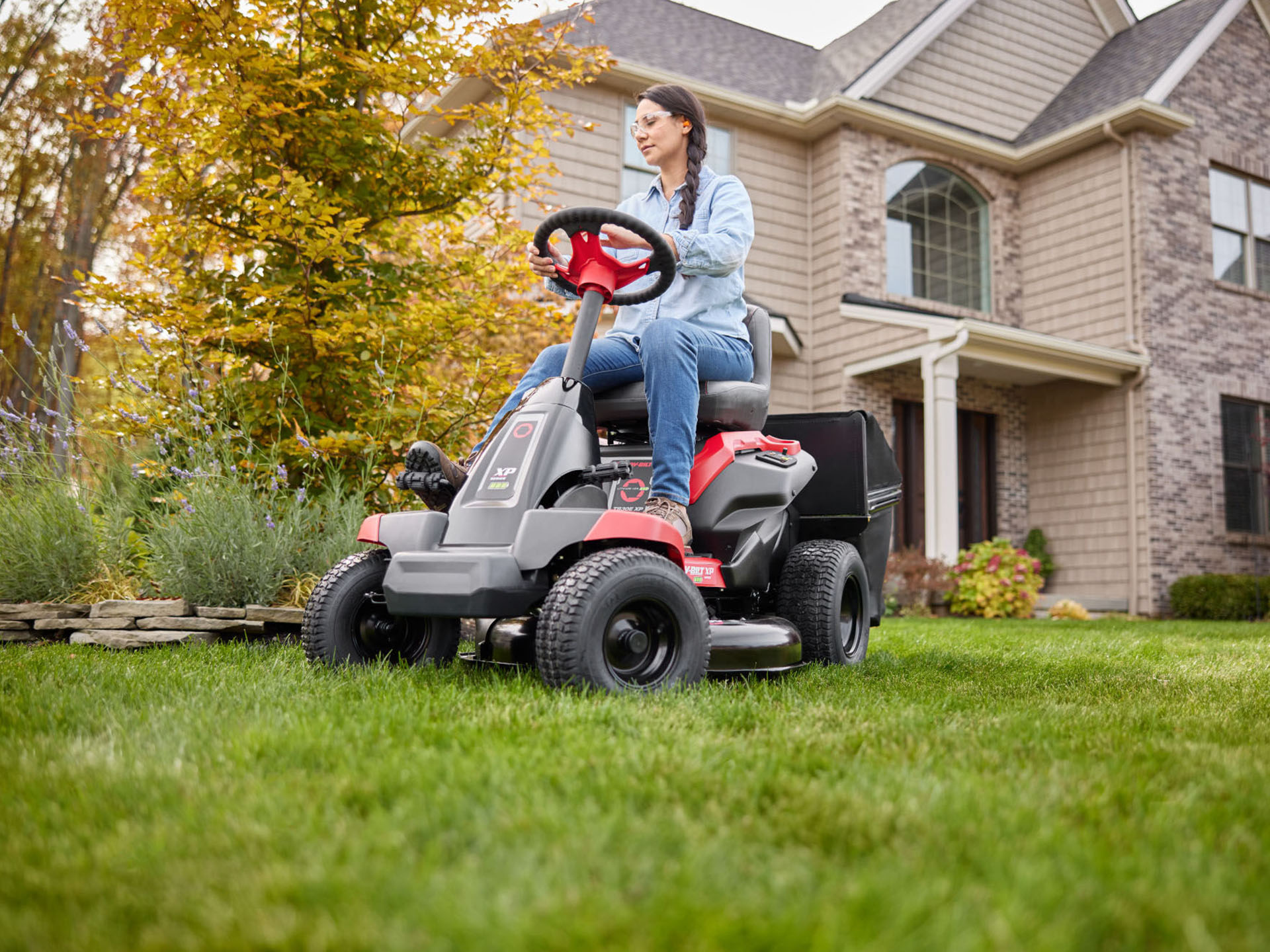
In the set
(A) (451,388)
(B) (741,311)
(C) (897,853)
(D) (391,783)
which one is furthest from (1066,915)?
(A) (451,388)

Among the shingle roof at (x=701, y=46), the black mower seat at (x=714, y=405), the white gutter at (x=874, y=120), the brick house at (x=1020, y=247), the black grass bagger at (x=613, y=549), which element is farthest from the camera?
the shingle roof at (x=701, y=46)

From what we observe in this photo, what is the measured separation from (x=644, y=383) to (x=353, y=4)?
328cm

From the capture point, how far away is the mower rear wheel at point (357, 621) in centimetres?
300

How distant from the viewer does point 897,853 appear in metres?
1.43

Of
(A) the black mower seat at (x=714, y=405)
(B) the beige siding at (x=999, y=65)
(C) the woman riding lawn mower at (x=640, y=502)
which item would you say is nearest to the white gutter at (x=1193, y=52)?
(B) the beige siding at (x=999, y=65)

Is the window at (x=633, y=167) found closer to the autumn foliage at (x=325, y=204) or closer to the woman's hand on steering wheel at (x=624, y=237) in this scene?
the autumn foliage at (x=325, y=204)

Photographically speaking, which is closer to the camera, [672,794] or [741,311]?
[672,794]

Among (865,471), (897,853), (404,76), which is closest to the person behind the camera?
(897,853)

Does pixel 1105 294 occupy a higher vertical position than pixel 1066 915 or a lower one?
higher

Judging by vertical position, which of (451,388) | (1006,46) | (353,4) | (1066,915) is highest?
(1006,46)

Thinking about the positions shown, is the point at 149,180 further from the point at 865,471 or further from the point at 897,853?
the point at 897,853

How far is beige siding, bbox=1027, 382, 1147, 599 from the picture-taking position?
37.4 feet

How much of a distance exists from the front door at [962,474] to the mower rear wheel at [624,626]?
868cm

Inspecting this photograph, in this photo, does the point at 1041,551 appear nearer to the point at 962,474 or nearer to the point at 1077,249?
the point at 962,474
